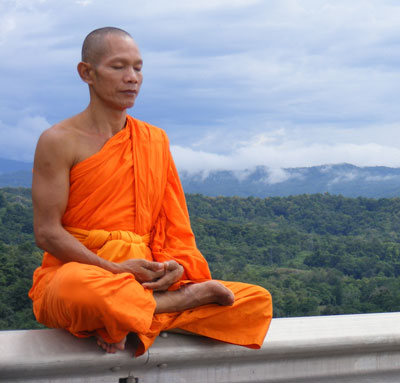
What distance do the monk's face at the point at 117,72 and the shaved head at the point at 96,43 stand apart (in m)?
0.01

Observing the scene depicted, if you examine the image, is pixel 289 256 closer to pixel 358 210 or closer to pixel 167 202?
pixel 358 210

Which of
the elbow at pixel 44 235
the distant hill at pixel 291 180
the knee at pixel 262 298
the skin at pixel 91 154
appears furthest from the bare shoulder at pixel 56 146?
the distant hill at pixel 291 180

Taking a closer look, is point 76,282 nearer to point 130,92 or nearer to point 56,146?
point 56,146

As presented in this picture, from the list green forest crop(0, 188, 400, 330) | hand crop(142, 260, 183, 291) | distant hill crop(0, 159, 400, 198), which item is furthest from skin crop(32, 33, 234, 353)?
distant hill crop(0, 159, 400, 198)

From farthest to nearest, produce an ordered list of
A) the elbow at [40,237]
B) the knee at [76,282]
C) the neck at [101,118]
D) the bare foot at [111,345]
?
1. the neck at [101,118]
2. the elbow at [40,237]
3. the bare foot at [111,345]
4. the knee at [76,282]

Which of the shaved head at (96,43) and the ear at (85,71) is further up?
the shaved head at (96,43)

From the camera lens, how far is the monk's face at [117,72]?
8.70 feet

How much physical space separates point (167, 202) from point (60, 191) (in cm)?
53

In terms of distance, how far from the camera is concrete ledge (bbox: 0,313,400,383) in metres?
2.46

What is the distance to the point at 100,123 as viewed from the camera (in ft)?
9.12

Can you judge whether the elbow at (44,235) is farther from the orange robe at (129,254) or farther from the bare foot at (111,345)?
the bare foot at (111,345)

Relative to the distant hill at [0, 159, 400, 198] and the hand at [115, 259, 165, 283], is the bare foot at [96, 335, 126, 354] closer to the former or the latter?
the hand at [115, 259, 165, 283]

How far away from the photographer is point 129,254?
8.90 feet

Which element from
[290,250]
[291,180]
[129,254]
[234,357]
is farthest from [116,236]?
[291,180]
